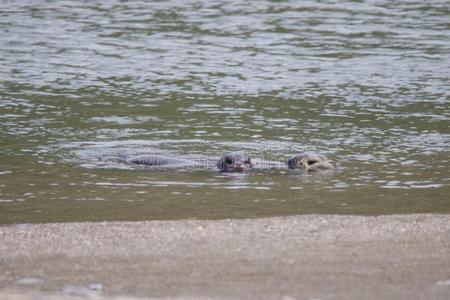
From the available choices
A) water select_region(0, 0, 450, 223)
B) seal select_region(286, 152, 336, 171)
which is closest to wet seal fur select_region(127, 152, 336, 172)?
seal select_region(286, 152, 336, 171)

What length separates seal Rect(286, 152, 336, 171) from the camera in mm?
14555

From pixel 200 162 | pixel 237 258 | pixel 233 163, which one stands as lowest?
pixel 200 162

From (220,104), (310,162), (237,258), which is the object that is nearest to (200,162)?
(310,162)

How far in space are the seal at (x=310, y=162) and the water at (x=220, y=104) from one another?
0.91 ft

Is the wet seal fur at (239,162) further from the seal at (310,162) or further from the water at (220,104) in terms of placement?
the water at (220,104)

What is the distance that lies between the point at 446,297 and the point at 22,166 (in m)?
7.49

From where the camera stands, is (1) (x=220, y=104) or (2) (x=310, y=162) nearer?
(2) (x=310, y=162)

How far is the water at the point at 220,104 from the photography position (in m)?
13.1

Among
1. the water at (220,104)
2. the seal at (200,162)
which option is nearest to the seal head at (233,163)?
the seal at (200,162)

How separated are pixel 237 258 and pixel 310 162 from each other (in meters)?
4.95

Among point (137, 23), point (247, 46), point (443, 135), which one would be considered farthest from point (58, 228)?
point (137, 23)

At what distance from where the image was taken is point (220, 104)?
64.1 feet

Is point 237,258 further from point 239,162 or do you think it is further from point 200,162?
point 200,162

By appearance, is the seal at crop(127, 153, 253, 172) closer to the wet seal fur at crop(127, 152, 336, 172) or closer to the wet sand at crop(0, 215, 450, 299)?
the wet seal fur at crop(127, 152, 336, 172)
